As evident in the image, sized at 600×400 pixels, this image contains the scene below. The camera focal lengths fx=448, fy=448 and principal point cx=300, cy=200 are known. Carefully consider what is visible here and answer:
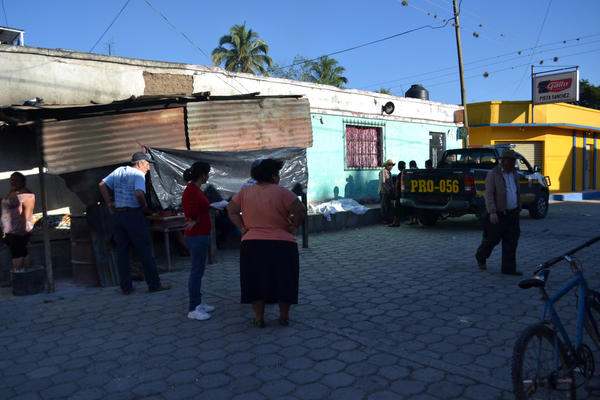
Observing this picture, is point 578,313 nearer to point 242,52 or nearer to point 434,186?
point 434,186

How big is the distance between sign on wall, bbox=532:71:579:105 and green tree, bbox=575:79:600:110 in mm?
17708

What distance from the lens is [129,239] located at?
18.4 feet

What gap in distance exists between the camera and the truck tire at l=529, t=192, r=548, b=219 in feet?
40.4

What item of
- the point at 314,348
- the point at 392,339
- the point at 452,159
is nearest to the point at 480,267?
the point at 392,339

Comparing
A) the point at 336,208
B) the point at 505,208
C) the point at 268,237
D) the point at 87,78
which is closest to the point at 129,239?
the point at 268,237

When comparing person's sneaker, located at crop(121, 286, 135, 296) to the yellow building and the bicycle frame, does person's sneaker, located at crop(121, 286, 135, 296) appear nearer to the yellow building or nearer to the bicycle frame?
the bicycle frame

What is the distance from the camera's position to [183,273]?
6.94 m

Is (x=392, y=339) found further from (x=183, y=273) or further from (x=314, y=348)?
(x=183, y=273)

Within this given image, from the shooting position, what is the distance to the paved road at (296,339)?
3.12m

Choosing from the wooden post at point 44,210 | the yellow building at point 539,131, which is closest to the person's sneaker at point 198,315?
the wooden post at point 44,210

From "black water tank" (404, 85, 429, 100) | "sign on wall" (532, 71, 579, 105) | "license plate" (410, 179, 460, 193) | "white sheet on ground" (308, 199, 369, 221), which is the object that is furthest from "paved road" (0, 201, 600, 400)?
"sign on wall" (532, 71, 579, 105)

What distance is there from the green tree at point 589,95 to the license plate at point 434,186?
32.6 metres

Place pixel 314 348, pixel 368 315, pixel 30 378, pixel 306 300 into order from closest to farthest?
1. pixel 30 378
2. pixel 314 348
3. pixel 368 315
4. pixel 306 300

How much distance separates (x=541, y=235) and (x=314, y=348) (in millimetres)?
7716
